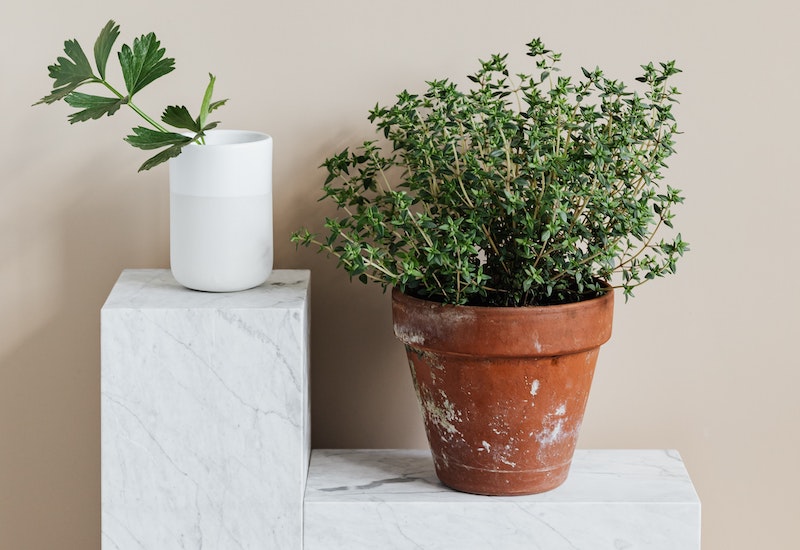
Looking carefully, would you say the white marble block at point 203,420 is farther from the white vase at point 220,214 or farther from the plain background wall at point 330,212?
the plain background wall at point 330,212

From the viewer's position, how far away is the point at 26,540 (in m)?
1.53

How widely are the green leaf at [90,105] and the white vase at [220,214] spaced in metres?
0.10

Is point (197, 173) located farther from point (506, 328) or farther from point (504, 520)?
point (504, 520)

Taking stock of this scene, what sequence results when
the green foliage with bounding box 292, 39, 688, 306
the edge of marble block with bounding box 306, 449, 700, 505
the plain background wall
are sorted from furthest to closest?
the plain background wall → the edge of marble block with bounding box 306, 449, 700, 505 → the green foliage with bounding box 292, 39, 688, 306

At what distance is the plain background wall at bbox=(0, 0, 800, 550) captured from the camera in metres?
1.42

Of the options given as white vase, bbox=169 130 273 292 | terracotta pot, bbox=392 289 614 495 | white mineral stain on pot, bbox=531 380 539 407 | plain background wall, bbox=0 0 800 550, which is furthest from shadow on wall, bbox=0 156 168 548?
white mineral stain on pot, bbox=531 380 539 407

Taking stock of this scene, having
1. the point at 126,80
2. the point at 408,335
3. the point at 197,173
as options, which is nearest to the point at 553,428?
the point at 408,335

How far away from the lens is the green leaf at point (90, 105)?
1232 millimetres

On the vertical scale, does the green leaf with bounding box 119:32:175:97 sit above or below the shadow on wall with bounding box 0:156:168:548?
above

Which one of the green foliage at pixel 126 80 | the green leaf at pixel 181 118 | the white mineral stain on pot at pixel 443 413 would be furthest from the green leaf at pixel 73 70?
the white mineral stain on pot at pixel 443 413

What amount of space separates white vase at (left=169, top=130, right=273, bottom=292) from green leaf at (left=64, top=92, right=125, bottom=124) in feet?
0.32

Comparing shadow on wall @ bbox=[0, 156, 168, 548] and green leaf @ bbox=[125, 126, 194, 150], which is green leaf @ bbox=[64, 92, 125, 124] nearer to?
green leaf @ bbox=[125, 126, 194, 150]

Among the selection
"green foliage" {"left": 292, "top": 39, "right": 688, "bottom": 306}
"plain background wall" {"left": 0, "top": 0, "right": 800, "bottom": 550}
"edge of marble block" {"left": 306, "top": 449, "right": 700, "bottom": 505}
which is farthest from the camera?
"plain background wall" {"left": 0, "top": 0, "right": 800, "bottom": 550}

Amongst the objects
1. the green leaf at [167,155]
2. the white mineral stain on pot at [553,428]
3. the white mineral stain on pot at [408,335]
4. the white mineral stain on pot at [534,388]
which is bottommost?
the white mineral stain on pot at [553,428]
